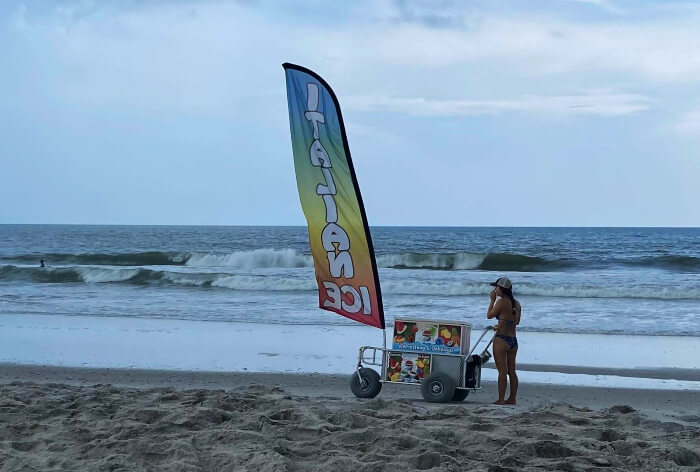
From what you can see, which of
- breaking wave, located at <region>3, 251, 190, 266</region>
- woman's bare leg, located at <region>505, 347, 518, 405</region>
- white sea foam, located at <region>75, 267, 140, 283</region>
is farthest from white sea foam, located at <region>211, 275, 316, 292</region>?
woman's bare leg, located at <region>505, 347, 518, 405</region>

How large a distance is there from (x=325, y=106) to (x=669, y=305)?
1490 cm

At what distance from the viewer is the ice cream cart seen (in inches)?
333


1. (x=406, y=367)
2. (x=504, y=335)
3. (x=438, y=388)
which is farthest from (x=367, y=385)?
(x=504, y=335)

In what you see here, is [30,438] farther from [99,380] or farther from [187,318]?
[187,318]

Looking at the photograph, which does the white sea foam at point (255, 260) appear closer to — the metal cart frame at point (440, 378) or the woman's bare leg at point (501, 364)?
the metal cart frame at point (440, 378)

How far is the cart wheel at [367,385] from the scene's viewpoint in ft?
28.1

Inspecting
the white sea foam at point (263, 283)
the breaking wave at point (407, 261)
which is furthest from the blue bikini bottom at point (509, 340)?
the breaking wave at point (407, 261)

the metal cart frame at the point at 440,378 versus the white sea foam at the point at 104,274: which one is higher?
the metal cart frame at the point at 440,378

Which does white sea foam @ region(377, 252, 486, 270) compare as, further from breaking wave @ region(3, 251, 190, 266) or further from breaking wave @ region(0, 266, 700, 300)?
breaking wave @ region(0, 266, 700, 300)

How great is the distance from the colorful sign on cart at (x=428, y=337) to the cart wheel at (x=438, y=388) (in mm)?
300

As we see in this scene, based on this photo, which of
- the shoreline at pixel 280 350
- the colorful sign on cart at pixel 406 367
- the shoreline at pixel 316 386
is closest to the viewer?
the colorful sign on cart at pixel 406 367

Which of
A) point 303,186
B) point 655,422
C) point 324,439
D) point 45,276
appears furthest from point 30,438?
point 45,276

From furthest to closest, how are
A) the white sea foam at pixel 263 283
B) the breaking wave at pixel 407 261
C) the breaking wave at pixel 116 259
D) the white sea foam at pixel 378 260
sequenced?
1. the breaking wave at pixel 116 259
2. the white sea foam at pixel 378 260
3. the breaking wave at pixel 407 261
4. the white sea foam at pixel 263 283

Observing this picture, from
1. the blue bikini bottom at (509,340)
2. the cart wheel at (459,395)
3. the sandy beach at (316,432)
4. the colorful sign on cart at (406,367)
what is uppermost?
the blue bikini bottom at (509,340)
